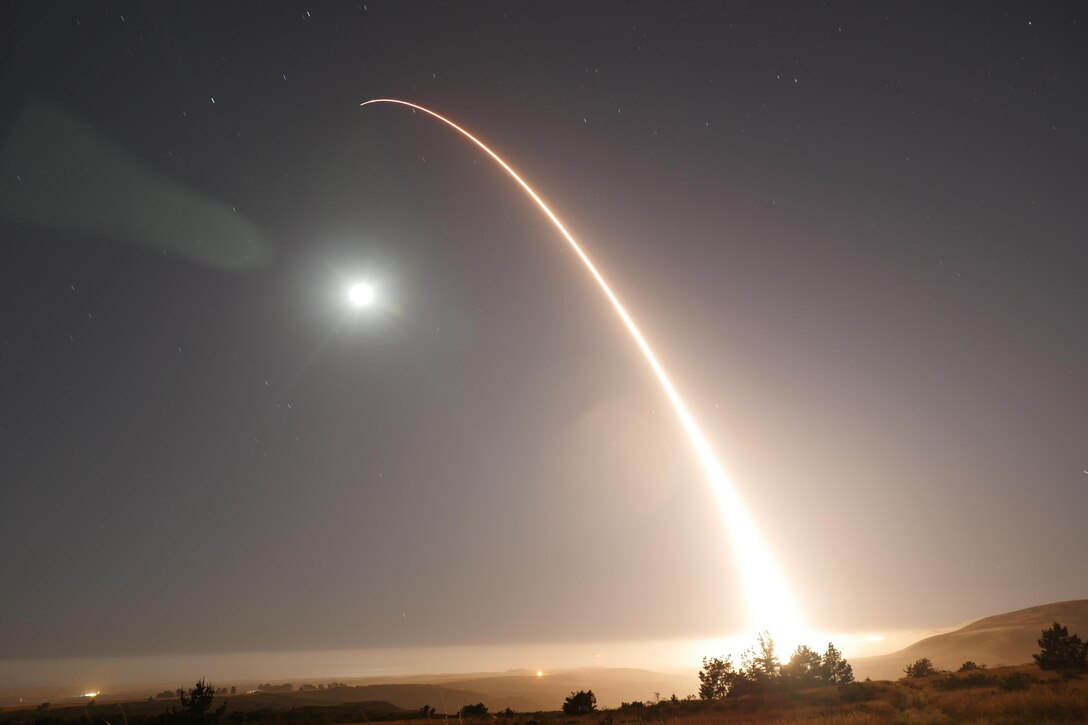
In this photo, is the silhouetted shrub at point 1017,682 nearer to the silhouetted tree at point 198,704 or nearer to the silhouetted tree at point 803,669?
the silhouetted tree at point 803,669

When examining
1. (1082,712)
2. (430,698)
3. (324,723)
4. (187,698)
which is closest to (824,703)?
(1082,712)

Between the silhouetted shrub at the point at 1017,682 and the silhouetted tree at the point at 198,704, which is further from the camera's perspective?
the silhouetted tree at the point at 198,704

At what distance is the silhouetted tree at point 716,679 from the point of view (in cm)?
4288

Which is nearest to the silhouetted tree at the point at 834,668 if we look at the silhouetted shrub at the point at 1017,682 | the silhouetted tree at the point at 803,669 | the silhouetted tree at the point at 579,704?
the silhouetted tree at the point at 803,669

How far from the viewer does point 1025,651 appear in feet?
351

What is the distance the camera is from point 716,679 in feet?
145

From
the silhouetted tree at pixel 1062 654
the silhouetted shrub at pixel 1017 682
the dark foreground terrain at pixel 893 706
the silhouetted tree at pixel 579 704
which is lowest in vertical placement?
the silhouetted tree at pixel 579 704

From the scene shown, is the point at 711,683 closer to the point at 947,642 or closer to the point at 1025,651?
the point at 1025,651

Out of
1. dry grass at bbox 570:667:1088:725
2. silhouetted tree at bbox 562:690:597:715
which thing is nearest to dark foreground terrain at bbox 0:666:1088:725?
dry grass at bbox 570:667:1088:725

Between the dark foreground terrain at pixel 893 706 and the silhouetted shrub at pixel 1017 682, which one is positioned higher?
the silhouetted shrub at pixel 1017 682

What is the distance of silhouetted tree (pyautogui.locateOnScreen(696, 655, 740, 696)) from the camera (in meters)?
42.9

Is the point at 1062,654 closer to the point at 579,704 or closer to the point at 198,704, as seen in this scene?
the point at 579,704

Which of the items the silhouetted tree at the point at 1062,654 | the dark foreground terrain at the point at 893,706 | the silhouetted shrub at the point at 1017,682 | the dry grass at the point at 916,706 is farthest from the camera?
the silhouetted tree at the point at 1062,654

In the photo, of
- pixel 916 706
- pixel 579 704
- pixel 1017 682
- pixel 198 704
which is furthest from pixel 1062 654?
pixel 198 704
